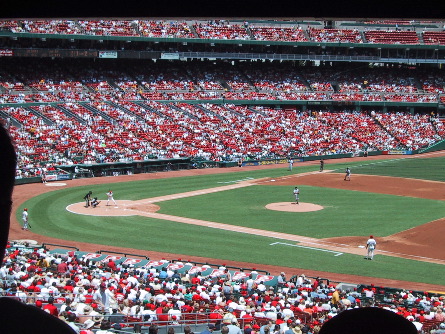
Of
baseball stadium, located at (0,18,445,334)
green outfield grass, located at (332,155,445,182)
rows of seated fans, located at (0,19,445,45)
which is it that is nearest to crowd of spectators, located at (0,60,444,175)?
baseball stadium, located at (0,18,445,334)

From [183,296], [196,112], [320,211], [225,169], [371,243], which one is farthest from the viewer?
[196,112]

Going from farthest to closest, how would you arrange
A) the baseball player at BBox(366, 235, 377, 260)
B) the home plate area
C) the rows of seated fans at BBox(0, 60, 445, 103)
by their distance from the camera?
the rows of seated fans at BBox(0, 60, 445, 103) → the home plate area → the baseball player at BBox(366, 235, 377, 260)

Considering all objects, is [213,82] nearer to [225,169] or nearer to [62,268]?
[225,169]

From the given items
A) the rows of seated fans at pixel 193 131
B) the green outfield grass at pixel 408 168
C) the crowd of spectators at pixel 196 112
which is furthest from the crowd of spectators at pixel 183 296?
the green outfield grass at pixel 408 168

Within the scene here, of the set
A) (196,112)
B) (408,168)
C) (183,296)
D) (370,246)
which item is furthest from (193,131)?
(183,296)

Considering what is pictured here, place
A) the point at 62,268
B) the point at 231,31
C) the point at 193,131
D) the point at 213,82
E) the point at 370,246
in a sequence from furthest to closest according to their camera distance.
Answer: the point at 231,31, the point at 213,82, the point at 193,131, the point at 370,246, the point at 62,268

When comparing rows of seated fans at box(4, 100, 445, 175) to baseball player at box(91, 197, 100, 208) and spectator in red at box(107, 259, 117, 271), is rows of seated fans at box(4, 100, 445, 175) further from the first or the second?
spectator in red at box(107, 259, 117, 271)

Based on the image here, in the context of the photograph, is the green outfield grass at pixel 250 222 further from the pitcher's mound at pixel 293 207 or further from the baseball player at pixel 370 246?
the pitcher's mound at pixel 293 207
